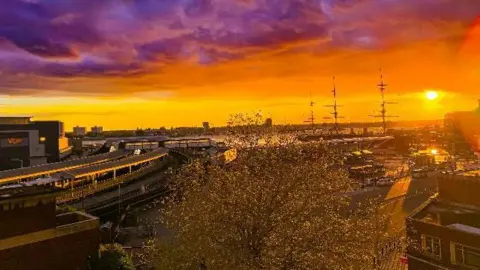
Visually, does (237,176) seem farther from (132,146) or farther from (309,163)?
(132,146)

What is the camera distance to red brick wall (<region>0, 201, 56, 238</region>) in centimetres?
1241

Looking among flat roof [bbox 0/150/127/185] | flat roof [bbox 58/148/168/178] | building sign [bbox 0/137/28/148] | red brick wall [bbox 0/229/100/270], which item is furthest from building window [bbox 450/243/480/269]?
building sign [bbox 0/137/28/148]

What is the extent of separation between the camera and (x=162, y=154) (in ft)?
238

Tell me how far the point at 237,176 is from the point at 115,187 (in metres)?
35.5

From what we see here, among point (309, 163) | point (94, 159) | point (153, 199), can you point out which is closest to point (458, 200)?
point (309, 163)

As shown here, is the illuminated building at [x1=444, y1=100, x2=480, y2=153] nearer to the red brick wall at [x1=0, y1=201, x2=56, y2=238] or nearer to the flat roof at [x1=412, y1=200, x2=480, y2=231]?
the flat roof at [x1=412, y1=200, x2=480, y2=231]

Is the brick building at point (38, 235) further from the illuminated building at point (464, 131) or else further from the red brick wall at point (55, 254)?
the illuminated building at point (464, 131)

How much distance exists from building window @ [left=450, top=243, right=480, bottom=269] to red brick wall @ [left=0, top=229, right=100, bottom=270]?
18.4 m

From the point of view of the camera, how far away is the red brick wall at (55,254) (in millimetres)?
12523

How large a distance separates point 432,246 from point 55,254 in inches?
784

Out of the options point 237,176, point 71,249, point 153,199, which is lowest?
point 153,199

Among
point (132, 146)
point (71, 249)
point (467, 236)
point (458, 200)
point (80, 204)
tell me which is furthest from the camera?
point (132, 146)

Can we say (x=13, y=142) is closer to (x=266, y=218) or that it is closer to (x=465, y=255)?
(x=266, y=218)

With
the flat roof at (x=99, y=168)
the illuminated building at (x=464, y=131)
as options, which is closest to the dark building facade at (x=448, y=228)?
the flat roof at (x=99, y=168)
